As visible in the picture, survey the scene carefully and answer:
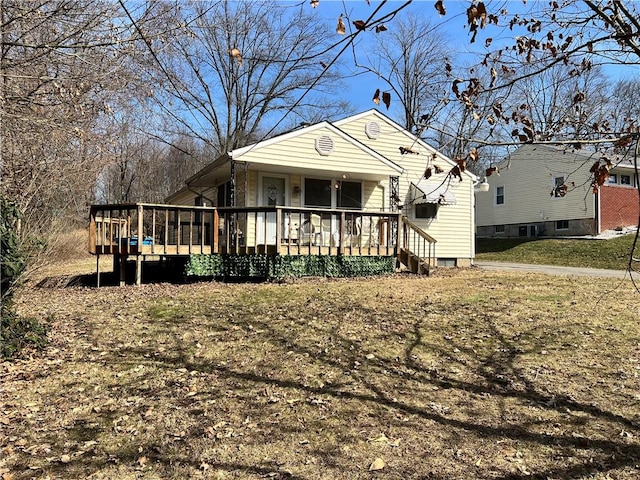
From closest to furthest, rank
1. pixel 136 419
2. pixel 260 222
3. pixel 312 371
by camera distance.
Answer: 1. pixel 136 419
2. pixel 312 371
3. pixel 260 222

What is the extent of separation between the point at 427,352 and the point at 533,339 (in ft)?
5.07

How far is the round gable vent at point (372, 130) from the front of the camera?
1529 cm

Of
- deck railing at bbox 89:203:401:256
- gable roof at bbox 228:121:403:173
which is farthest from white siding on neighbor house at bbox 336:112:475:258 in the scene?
deck railing at bbox 89:203:401:256

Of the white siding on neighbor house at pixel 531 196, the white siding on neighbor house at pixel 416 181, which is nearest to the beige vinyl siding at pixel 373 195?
the white siding on neighbor house at pixel 416 181

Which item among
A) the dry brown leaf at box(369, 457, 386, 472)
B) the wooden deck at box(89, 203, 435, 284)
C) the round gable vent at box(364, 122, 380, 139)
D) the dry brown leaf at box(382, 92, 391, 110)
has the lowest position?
the dry brown leaf at box(369, 457, 386, 472)

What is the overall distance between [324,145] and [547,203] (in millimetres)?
16908

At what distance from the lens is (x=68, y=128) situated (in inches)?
251

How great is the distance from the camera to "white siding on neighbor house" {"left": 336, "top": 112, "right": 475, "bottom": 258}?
49.9 feet

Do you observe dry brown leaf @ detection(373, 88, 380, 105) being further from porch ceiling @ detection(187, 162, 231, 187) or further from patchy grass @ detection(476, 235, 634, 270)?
patchy grass @ detection(476, 235, 634, 270)

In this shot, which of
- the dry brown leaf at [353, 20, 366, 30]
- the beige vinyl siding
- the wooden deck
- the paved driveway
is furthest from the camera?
the beige vinyl siding

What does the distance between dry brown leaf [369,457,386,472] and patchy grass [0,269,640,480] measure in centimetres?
2

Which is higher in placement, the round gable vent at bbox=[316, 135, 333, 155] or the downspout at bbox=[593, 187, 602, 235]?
the round gable vent at bbox=[316, 135, 333, 155]

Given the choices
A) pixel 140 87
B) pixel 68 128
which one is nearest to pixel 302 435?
pixel 68 128

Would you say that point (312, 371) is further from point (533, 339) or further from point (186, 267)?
point (186, 267)
